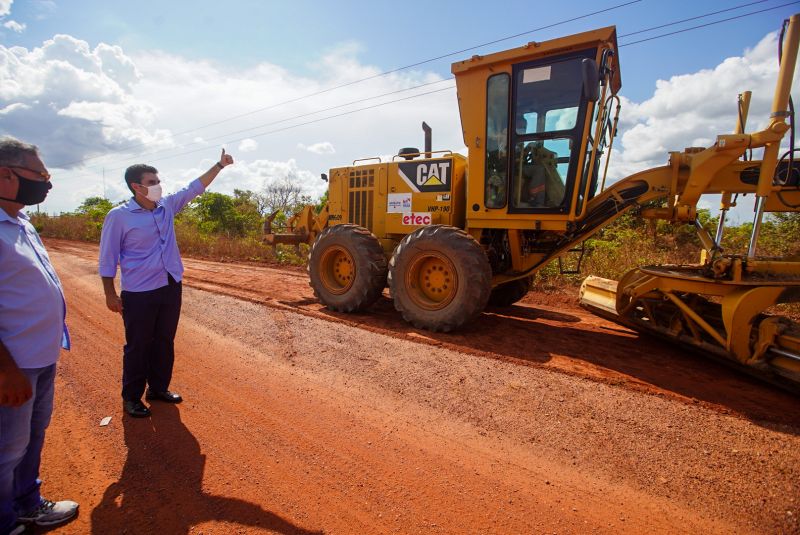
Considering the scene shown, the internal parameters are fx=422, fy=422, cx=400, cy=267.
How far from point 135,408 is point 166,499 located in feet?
3.74

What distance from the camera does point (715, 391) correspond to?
362cm

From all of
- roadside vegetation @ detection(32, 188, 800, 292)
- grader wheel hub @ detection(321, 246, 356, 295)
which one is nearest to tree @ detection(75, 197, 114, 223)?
roadside vegetation @ detection(32, 188, 800, 292)

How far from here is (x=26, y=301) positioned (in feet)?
6.16

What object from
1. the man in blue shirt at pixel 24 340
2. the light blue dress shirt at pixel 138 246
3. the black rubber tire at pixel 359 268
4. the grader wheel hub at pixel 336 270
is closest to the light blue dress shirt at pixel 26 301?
the man in blue shirt at pixel 24 340

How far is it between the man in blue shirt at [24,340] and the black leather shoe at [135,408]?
0.95 meters

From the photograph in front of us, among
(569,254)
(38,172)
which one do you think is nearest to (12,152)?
(38,172)

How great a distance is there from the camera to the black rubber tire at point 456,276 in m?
5.08

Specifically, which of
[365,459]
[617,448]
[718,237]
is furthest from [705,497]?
[718,237]

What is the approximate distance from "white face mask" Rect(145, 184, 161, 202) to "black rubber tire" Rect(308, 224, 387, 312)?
10.8 ft

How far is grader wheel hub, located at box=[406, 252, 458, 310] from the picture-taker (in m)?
5.43

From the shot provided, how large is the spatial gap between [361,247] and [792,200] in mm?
4960

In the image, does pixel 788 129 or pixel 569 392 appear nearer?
pixel 569 392

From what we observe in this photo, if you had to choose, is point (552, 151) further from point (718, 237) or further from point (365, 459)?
point (365, 459)

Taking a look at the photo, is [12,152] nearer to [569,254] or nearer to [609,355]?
[609,355]
